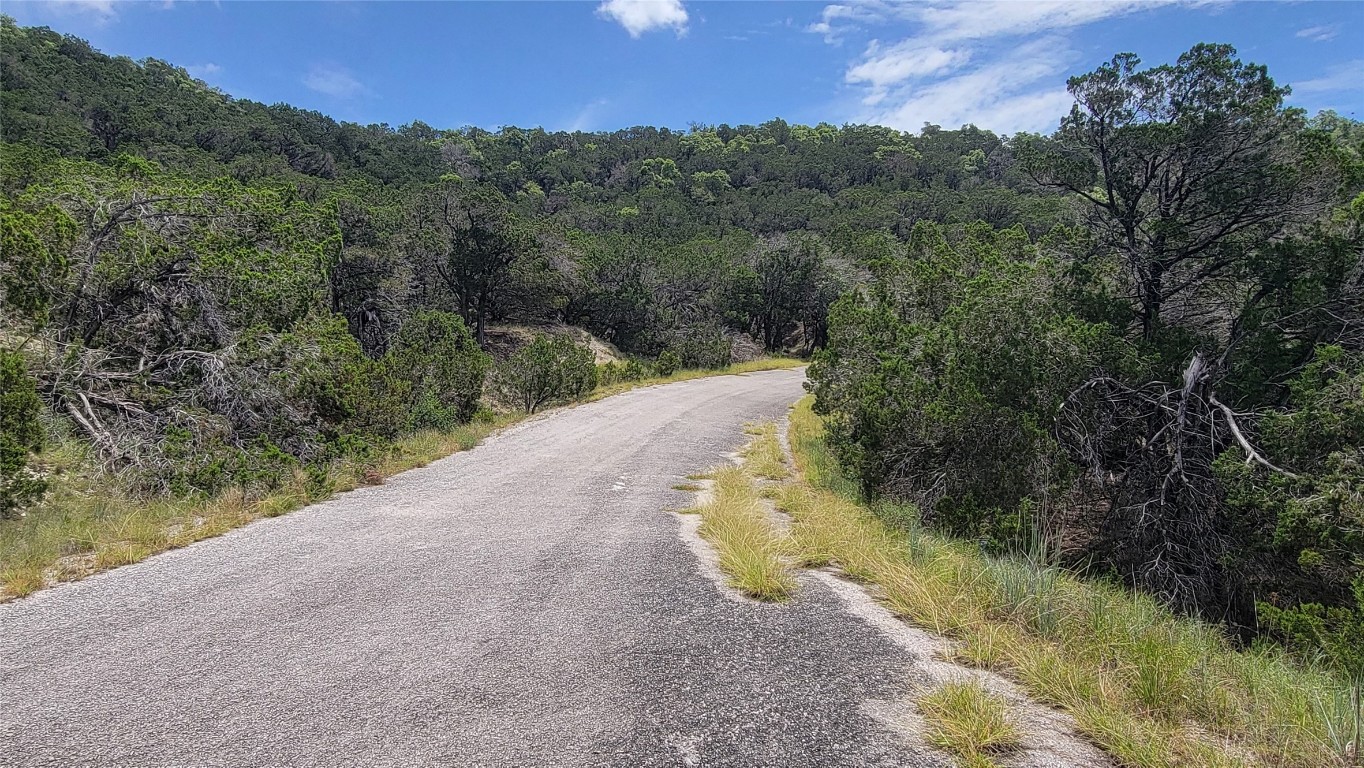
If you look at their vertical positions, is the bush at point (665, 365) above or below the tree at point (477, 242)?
below

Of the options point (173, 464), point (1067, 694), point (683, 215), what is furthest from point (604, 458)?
point (683, 215)

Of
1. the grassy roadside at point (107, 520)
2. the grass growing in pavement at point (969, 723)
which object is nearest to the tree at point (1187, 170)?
the grass growing in pavement at point (969, 723)

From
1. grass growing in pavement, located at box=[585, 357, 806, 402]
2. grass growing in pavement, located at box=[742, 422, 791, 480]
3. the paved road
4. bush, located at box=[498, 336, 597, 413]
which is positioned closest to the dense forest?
grass growing in pavement, located at box=[742, 422, 791, 480]

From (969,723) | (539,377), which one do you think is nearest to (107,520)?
(969,723)

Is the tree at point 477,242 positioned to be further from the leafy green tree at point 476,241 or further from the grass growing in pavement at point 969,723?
the grass growing in pavement at point 969,723

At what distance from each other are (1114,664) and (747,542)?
2671 mm

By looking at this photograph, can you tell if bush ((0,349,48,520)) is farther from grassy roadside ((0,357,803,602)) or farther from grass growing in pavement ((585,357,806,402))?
grass growing in pavement ((585,357,806,402))

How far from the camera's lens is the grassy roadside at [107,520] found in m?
4.54

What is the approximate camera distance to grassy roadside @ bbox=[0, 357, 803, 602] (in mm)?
4535

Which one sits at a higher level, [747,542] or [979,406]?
[979,406]

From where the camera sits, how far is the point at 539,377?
16.9 m

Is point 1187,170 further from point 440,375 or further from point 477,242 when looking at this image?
point 477,242

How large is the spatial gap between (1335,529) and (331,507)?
9049mm

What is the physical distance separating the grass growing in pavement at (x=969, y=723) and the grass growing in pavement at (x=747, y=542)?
1.52 meters
